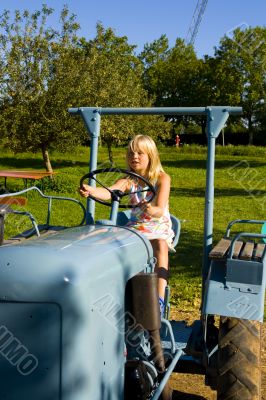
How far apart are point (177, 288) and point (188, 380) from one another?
256 cm

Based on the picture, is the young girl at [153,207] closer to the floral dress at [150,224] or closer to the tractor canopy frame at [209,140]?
the floral dress at [150,224]

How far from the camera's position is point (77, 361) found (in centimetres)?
231

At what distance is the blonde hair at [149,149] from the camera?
12.5 feet

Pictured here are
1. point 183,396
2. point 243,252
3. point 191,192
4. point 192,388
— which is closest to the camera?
point 243,252

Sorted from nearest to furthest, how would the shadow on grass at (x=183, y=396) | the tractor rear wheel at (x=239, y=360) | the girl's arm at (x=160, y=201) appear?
the tractor rear wheel at (x=239, y=360) → the girl's arm at (x=160, y=201) → the shadow on grass at (x=183, y=396)

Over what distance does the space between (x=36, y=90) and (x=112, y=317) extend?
55.4ft

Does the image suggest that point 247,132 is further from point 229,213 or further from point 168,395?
point 168,395

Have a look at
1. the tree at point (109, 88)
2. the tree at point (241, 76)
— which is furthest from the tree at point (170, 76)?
the tree at point (109, 88)

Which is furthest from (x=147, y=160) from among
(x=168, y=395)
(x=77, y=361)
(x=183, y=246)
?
(x=183, y=246)

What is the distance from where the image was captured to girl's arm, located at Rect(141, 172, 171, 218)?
3.67 meters

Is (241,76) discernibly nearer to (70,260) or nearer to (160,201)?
(160,201)

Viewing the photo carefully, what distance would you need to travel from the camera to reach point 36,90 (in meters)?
18.8

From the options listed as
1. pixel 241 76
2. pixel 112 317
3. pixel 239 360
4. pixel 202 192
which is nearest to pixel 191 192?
pixel 202 192

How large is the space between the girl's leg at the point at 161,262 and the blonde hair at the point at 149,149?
1.37 ft
